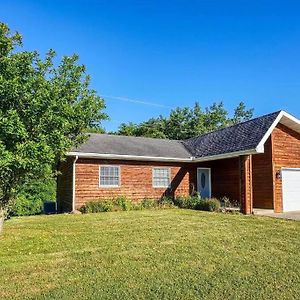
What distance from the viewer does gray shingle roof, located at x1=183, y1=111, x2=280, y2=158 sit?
52.3ft

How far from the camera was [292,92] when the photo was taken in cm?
2902

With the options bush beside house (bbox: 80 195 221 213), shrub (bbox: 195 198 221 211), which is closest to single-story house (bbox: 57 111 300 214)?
bush beside house (bbox: 80 195 221 213)

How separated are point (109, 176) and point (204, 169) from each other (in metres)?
6.37

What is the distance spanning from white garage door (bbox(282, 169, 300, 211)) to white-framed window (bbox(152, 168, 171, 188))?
6473 mm

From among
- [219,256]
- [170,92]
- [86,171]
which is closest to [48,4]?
[86,171]

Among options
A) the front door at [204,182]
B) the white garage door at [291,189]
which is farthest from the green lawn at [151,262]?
the front door at [204,182]

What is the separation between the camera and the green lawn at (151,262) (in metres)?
5.06

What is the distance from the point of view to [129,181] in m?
18.3

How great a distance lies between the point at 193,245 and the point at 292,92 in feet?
82.8

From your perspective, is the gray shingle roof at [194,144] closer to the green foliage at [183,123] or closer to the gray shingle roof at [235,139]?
the gray shingle roof at [235,139]

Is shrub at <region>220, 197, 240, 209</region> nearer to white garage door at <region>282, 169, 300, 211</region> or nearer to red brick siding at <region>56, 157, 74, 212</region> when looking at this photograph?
white garage door at <region>282, 169, 300, 211</region>

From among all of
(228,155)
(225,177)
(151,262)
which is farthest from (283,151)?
(151,262)

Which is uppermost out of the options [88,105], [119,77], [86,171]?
[119,77]

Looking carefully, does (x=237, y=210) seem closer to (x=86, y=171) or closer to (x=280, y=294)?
(x=86, y=171)
